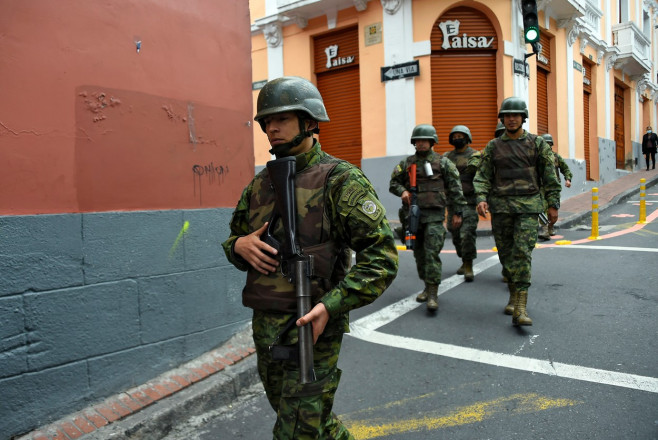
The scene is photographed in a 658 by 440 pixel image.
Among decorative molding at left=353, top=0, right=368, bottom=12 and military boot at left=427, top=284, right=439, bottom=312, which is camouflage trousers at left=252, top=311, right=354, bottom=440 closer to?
military boot at left=427, top=284, right=439, bottom=312

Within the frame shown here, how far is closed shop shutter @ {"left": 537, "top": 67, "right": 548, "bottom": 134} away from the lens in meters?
14.5

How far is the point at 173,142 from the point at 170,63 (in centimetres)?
60

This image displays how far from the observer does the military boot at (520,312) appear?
14.4 ft

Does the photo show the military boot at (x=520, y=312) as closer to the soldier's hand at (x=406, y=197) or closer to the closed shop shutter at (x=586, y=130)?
the soldier's hand at (x=406, y=197)

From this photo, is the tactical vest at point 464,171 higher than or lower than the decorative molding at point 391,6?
lower

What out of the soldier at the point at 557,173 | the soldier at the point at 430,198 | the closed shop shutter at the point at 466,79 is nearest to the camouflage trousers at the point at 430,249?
the soldier at the point at 430,198

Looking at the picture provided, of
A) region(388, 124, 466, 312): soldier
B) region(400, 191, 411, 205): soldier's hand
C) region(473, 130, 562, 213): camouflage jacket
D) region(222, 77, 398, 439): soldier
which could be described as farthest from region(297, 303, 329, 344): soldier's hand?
region(400, 191, 411, 205): soldier's hand

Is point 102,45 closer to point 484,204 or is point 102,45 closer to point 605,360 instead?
point 484,204

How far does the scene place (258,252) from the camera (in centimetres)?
196

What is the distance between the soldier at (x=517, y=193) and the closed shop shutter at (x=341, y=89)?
8401 mm

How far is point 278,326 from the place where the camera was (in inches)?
78.7

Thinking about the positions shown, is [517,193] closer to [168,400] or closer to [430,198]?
[430,198]

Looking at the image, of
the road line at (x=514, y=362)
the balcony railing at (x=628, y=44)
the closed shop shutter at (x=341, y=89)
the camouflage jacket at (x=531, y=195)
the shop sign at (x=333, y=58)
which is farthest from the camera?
Answer: the balcony railing at (x=628, y=44)

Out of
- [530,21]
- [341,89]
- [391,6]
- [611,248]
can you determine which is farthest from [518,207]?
[341,89]
